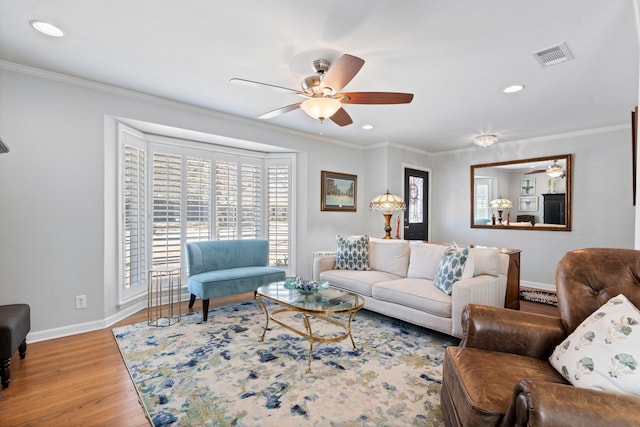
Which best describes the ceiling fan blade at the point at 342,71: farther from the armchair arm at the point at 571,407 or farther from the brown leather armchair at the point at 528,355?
the armchair arm at the point at 571,407

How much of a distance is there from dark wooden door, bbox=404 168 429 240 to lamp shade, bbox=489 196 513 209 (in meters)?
1.23

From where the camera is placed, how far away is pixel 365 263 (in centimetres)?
395

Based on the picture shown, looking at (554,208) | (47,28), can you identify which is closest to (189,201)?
(47,28)

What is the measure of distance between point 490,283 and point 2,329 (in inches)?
153

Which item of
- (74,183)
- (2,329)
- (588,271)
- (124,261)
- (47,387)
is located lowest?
(47,387)

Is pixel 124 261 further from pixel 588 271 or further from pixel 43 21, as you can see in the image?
pixel 588 271

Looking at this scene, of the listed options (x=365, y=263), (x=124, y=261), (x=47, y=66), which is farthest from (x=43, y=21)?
(x=365, y=263)

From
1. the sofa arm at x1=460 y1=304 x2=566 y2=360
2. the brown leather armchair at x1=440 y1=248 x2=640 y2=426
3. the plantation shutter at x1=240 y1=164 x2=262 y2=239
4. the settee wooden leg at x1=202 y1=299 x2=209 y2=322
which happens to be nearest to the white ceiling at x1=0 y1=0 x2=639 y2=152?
the plantation shutter at x1=240 y1=164 x2=262 y2=239

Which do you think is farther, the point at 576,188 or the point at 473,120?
the point at 576,188

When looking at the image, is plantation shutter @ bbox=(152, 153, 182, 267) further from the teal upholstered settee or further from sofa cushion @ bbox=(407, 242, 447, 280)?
sofa cushion @ bbox=(407, 242, 447, 280)

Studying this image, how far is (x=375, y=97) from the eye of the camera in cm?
241

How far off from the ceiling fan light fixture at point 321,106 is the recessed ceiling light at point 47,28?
6.04ft

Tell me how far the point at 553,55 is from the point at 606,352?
2.31 meters

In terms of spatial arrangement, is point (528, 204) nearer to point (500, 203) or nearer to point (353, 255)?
point (500, 203)
